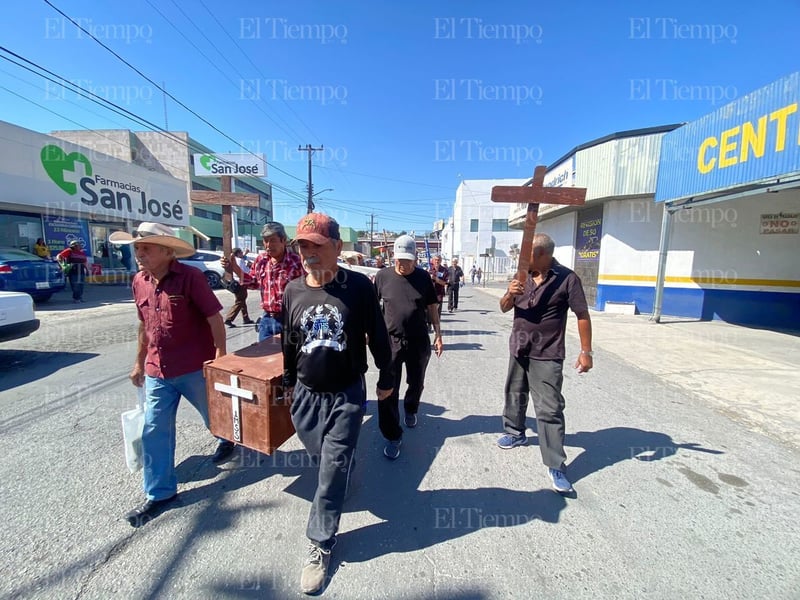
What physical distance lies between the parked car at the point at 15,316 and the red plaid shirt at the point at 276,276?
377 centimetres

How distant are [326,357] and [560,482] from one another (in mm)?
1946

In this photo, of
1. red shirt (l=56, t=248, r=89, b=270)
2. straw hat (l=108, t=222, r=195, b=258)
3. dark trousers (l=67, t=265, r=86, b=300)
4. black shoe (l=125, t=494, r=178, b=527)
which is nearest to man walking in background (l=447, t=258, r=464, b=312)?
straw hat (l=108, t=222, r=195, b=258)

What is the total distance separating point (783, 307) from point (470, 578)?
494 inches

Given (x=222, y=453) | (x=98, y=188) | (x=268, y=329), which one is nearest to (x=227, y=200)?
(x=268, y=329)

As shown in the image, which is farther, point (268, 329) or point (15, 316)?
point (15, 316)

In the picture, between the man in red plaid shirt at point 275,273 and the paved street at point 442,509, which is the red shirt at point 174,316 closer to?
the paved street at point 442,509

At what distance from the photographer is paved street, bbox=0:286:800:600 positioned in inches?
67.9

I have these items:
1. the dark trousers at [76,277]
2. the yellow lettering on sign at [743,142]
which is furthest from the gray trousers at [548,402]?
the dark trousers at [76,277]

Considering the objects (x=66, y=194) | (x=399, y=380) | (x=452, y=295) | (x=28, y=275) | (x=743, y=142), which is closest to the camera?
(x=399, y=380)

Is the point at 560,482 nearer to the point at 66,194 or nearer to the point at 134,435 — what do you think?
the point at 134,435

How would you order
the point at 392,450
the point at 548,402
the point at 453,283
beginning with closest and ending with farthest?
1. the point at 548,402
2. the point at 392,450
3. the point at 453,283

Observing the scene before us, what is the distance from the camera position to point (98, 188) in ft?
48.3

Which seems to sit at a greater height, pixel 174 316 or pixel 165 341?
pixel 174 316

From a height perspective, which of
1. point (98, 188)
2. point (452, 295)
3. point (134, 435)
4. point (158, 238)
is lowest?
point (134, 435)
